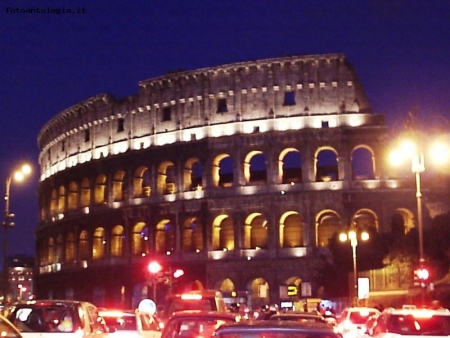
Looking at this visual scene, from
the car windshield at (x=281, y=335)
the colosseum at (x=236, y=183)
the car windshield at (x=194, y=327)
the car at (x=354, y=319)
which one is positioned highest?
the colosseum at (x=236, y=183)

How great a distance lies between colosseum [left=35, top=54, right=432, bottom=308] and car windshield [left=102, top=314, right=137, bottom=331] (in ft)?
114

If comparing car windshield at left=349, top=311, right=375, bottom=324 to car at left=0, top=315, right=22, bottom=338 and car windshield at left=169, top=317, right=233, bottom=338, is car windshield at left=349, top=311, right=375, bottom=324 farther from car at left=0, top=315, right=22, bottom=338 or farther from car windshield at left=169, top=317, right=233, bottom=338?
car at left=0, top=315, right=22, bottom=338

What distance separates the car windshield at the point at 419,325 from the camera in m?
13.7

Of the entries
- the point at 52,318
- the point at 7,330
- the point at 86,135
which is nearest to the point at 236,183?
the point at 86,135

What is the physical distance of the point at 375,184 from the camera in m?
55.9

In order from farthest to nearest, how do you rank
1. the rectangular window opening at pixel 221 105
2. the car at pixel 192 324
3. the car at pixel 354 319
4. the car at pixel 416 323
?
the rectangular window opening at pixel 221 105
the car at pixel 354 319
the car at pixel 416 323
the car at pixel 192 324

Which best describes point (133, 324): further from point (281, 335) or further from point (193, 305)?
point (281, 335)

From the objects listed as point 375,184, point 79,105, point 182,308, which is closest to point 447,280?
point 375,184

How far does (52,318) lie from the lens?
1427 centimetres

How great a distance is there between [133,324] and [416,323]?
300 inches

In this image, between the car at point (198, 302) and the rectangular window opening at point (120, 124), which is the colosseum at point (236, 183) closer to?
the rectangular window opening at point (120, 124)

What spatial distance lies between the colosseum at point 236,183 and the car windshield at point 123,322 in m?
34.9

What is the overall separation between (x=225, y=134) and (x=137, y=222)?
10330mm

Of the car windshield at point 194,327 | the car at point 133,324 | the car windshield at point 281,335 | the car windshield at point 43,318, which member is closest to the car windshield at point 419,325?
the car windshield at point 194,327
